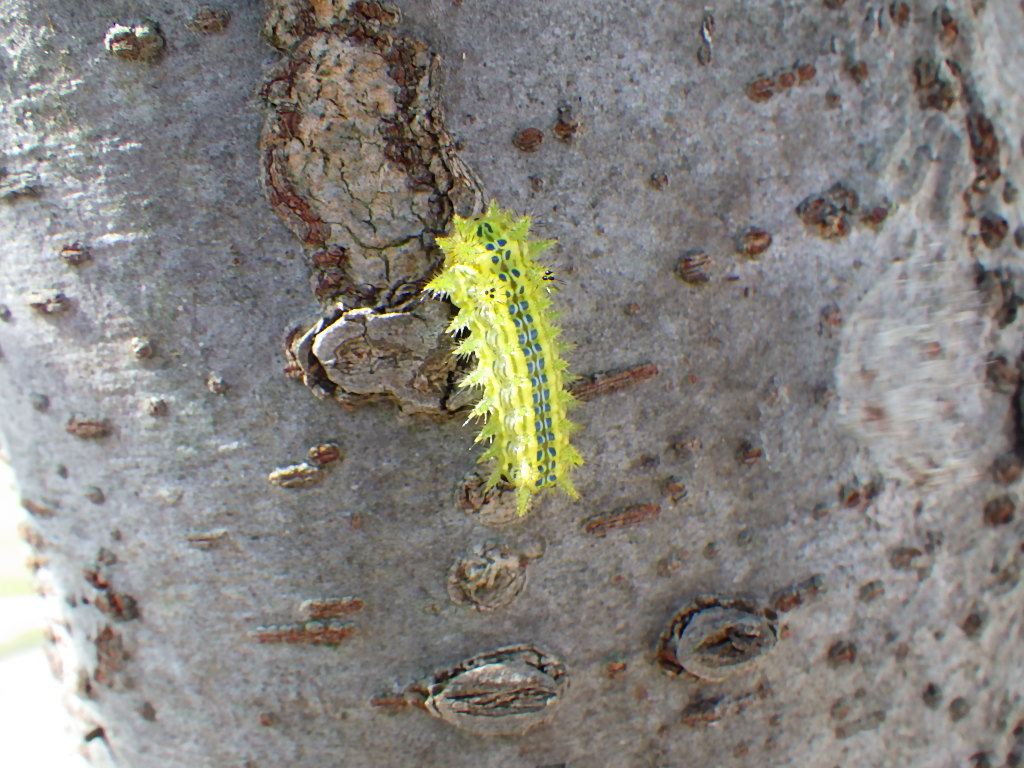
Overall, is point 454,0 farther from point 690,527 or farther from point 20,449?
point 20,449

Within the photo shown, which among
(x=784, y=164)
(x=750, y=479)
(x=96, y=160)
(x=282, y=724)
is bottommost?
(x=282, y=724)

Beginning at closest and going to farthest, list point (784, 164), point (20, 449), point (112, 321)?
1. point (112, 321)
2. point (784, 164)
3. point (20, 449)

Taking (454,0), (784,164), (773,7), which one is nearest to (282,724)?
(454,0)

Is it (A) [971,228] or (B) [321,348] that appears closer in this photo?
(B) [321,348]

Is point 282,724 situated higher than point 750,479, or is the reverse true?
point 750,479

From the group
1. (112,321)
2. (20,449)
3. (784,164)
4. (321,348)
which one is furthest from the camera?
(20,449)
